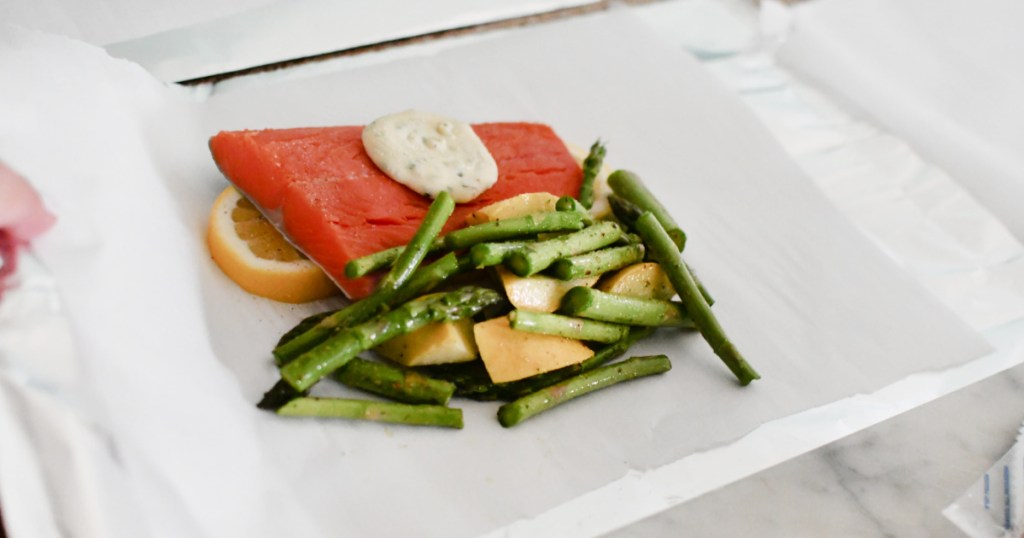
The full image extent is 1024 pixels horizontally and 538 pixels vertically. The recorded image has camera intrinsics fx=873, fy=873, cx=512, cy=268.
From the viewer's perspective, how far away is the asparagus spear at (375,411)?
1.85 m

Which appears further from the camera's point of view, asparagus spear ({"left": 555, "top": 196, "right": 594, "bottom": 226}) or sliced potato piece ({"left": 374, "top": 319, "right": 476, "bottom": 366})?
asparagus spear ({"left": 555, "top": 196, "right": 594, "bottom": 226})

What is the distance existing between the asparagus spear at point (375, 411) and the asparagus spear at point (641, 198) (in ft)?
2.91

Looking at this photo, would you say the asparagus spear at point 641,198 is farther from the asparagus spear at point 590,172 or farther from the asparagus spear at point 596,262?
the asparagus spear at point 596,262

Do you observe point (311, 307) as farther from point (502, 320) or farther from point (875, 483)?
point (875, 483)

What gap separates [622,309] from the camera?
84.9 inches

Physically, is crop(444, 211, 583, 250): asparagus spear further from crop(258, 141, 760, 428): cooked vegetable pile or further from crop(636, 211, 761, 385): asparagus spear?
crop(636, 211, 761, 385): asparagus spear

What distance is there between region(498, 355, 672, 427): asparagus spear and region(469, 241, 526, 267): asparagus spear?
1.06 feet

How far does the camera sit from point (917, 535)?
204 cm

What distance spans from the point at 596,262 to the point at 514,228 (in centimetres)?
22

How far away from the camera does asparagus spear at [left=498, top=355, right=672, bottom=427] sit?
1.97 meters

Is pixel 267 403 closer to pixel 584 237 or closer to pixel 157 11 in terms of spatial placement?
pixel 584 237

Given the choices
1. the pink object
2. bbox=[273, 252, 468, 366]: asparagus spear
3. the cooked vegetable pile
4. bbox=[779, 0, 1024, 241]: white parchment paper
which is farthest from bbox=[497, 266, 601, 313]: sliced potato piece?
bbox=[779, 0, 1024, 241]: white parchment paper

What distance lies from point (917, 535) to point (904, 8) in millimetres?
2874

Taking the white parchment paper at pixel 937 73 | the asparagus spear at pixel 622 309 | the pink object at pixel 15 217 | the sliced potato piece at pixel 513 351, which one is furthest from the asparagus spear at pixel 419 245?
the white parchment paper at pixel 937 73
